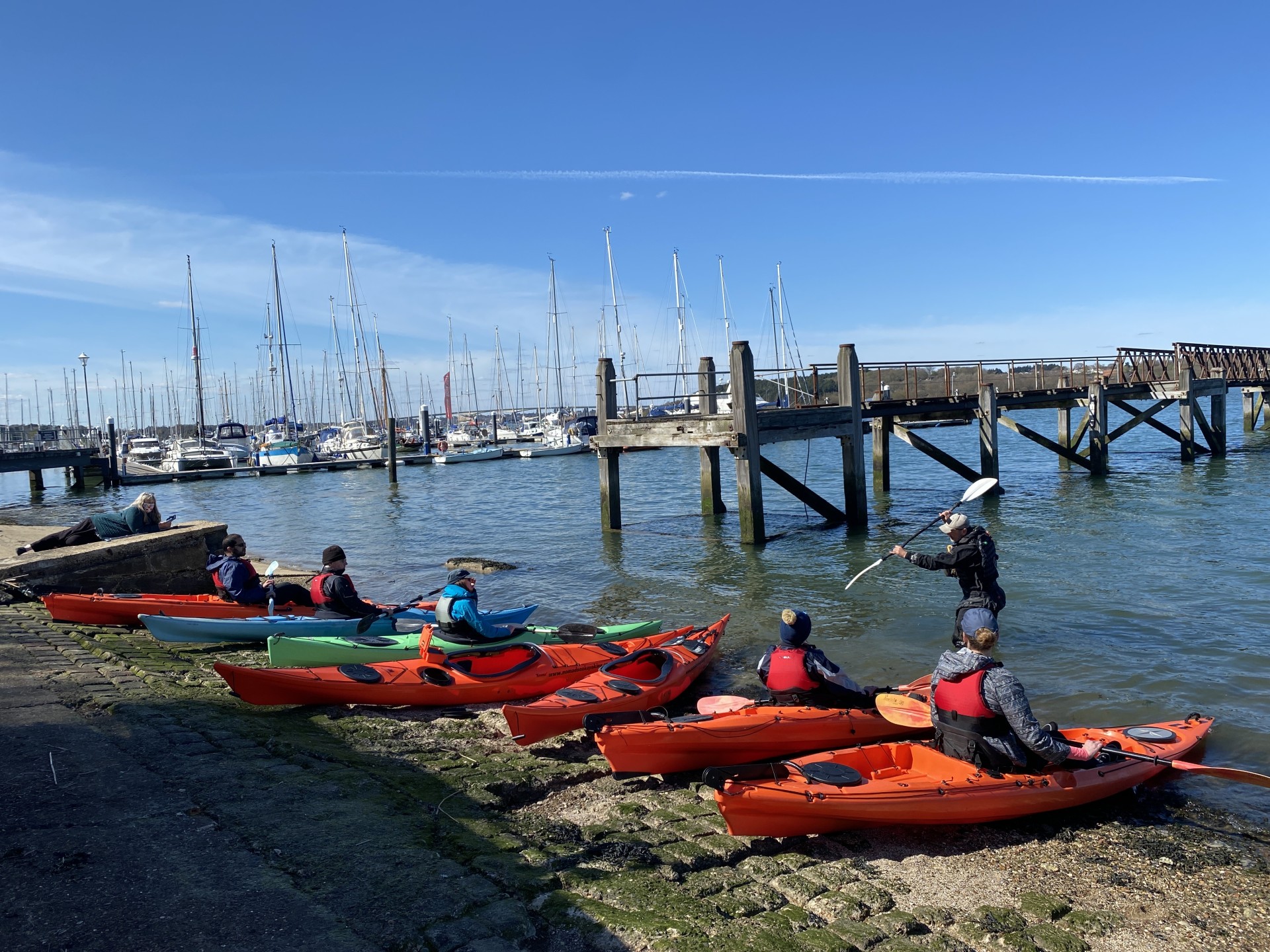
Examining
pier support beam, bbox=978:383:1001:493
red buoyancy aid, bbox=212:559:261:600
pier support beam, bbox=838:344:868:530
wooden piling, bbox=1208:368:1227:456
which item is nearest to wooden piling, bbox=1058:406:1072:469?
wooden piling, bbox=1208:368:1227:456

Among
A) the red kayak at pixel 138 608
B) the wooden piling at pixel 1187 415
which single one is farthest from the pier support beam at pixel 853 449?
the wooden piling at pixel 1187 415

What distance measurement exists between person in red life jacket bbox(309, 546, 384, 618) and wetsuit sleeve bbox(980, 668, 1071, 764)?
23.0 feet

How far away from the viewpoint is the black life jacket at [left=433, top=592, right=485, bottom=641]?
8625mm

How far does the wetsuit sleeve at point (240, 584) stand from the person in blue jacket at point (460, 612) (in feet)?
11.8

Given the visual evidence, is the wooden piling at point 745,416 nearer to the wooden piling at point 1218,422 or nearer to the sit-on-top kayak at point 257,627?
the sit-on-top kayak at point 257,627

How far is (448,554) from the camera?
20.0 m

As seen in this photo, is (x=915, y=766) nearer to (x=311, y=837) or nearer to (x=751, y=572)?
(x=311, y=837)

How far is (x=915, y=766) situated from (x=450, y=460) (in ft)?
162

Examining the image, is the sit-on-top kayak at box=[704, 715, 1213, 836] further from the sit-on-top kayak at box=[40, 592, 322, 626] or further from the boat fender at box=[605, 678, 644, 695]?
the sit-on-top kayak at box=[40, 592, 322, 626]

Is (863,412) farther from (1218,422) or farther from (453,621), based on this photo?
(1218,422)

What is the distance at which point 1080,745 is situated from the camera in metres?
6.38

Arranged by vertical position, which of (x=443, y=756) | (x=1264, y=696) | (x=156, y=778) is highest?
(x=156, y=778)

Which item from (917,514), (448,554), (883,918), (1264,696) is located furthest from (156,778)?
(917,514)

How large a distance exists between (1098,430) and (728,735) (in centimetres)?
2595
